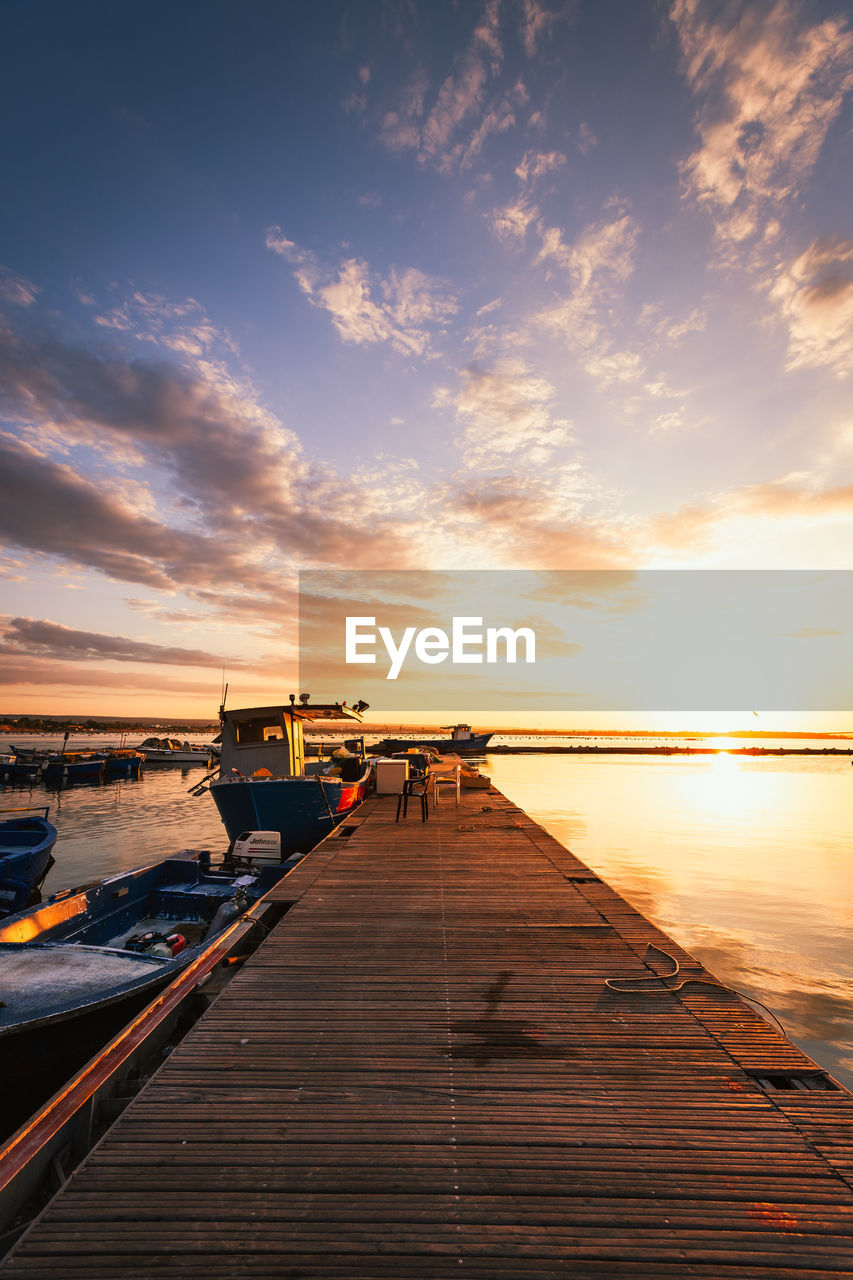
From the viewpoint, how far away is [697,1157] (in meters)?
3.05

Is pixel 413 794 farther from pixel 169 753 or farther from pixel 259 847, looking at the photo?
pixel 169 753

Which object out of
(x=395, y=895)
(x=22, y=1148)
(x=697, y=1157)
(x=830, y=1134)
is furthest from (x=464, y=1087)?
(x=395, y=895)

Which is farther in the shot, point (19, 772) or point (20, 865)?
point (19, 772)

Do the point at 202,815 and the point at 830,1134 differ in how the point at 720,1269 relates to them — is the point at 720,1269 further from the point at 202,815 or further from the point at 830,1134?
the point at 202,815

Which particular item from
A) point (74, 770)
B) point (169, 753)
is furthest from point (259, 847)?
point (169, 753)

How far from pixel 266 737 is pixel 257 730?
0.41 m

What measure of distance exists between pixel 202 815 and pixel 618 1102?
3040cm

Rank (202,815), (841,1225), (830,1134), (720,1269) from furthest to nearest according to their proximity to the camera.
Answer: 1. (202,815)
2. (830,1134)
3. (841,1225)
4. (720,1269)

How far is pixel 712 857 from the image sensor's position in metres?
20.7

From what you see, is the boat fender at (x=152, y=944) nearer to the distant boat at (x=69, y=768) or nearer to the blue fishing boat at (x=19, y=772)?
the distant boat at (x=69, y=768)

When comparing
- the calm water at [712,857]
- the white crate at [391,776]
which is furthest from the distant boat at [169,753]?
the white crate at [391,776]

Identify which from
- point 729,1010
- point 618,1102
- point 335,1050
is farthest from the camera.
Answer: point 729,1010

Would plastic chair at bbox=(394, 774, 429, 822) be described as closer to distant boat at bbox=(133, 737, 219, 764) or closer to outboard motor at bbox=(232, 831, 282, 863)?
outboard motor at bbox=(232, 831, 282, 863)

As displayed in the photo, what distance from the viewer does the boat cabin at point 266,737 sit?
18.7 m
